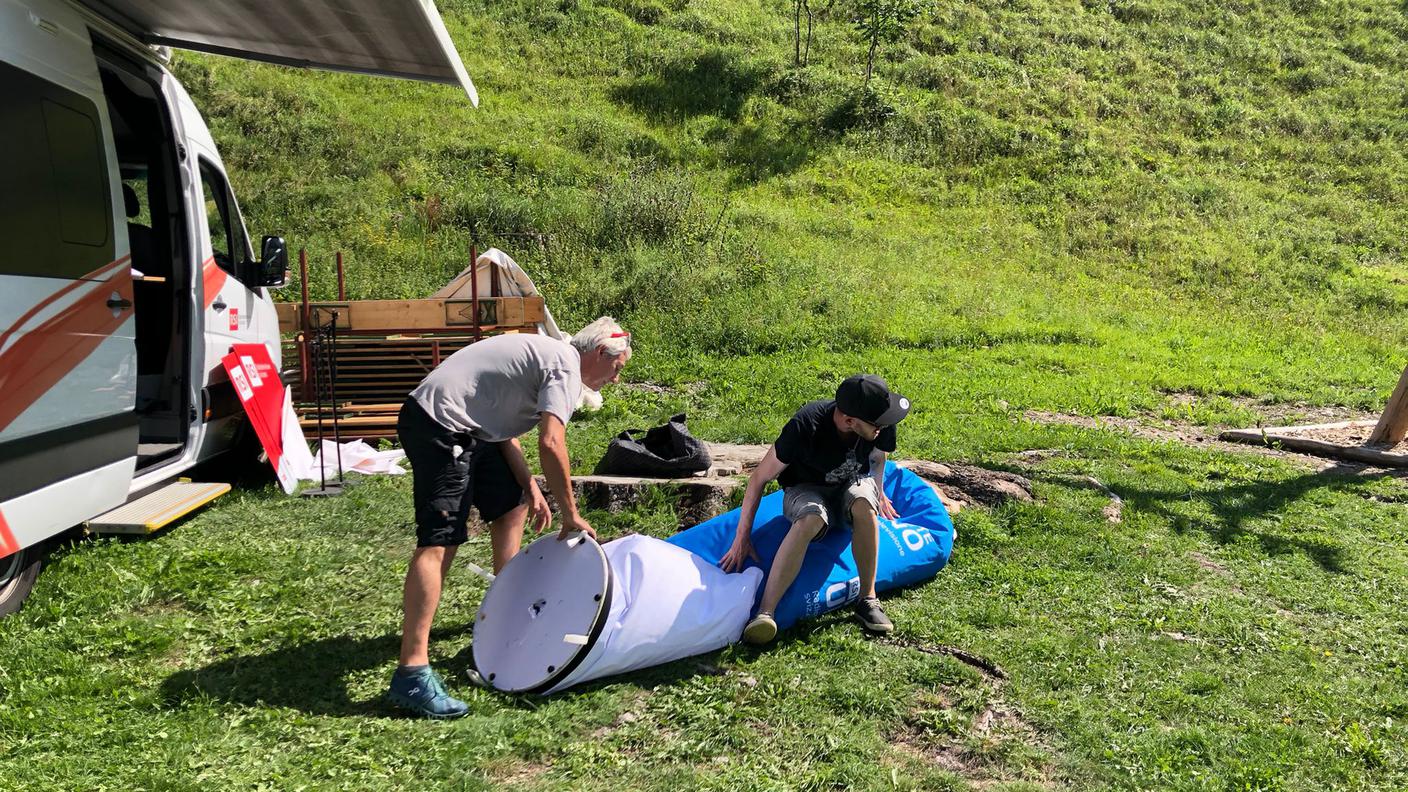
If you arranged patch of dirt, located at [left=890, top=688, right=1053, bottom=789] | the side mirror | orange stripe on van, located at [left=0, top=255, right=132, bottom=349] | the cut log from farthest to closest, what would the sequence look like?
the cut log, the side mirror, orange stripe on van, located at [left=0, top=255, right=132, bottom=349], patch of dirt, located at [left=890, top=688, right=1053, bottom=789]

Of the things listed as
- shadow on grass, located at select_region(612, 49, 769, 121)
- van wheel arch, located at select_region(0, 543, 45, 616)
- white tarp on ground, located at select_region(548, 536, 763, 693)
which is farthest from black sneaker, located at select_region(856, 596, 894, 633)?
shadow on grass, located at select_region(612, 49, 769, 121)

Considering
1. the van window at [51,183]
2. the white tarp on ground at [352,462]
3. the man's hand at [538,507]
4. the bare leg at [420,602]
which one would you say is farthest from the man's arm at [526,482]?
the white tarp on ground at [352,462]

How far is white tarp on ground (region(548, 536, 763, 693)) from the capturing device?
3787 millimetres

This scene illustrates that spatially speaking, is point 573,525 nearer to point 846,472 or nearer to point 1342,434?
point 846,472

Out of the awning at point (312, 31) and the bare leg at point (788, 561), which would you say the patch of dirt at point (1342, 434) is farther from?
the awning at point (312, 31)

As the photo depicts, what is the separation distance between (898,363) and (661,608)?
26.6ft

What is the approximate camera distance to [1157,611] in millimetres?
4828

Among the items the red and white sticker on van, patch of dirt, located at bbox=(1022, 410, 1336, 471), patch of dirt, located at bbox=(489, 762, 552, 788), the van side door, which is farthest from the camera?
patch of dirt, located at bbox=(1022, 410, 1336, 471)

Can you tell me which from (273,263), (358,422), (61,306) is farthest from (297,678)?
(358,422)

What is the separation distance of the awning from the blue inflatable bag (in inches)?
138

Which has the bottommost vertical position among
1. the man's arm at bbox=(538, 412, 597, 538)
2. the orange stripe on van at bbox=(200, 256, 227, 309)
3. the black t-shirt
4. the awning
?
the black t-shirt

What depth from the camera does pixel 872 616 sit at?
4453 mm

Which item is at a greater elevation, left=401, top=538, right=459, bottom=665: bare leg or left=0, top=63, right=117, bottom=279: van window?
left=0, top=63, right=117, bottom=279: van window

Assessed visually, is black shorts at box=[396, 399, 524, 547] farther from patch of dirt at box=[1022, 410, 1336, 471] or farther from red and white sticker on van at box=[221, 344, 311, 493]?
patch of dirt at box=[1022, 410, 1336, 471]
